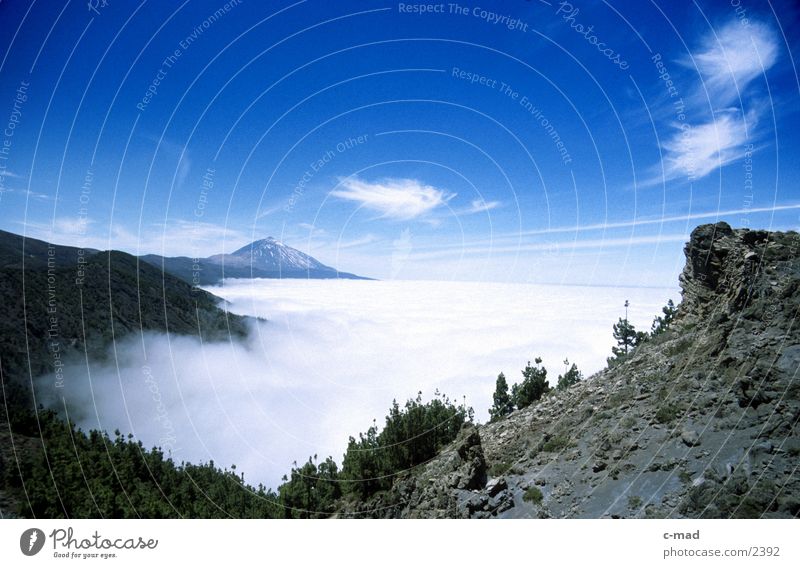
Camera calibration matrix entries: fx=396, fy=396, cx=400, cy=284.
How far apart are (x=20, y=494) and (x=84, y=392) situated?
5.46 meters

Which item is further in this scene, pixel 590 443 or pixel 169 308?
pixel 169 308

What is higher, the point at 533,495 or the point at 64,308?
the point at 64,308

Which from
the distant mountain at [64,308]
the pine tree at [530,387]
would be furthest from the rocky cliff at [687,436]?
the distant mountain at [64,308]

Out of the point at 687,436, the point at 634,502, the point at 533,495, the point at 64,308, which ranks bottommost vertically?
the point at 533,495

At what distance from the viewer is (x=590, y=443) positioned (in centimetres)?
831

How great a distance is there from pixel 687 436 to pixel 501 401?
840cm

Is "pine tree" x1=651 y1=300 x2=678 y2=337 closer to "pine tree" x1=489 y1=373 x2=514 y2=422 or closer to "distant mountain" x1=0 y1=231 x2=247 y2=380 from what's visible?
"pine tree" x1=489 y1=373 x2=514 y2=422

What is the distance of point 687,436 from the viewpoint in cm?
689

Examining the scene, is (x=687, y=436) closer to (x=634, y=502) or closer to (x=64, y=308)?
(x=634, y=502)

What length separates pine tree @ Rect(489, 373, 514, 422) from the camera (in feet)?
47.3

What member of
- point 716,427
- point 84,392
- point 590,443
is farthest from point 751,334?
point 84,392

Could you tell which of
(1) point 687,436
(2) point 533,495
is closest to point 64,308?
(2) point 533,495
